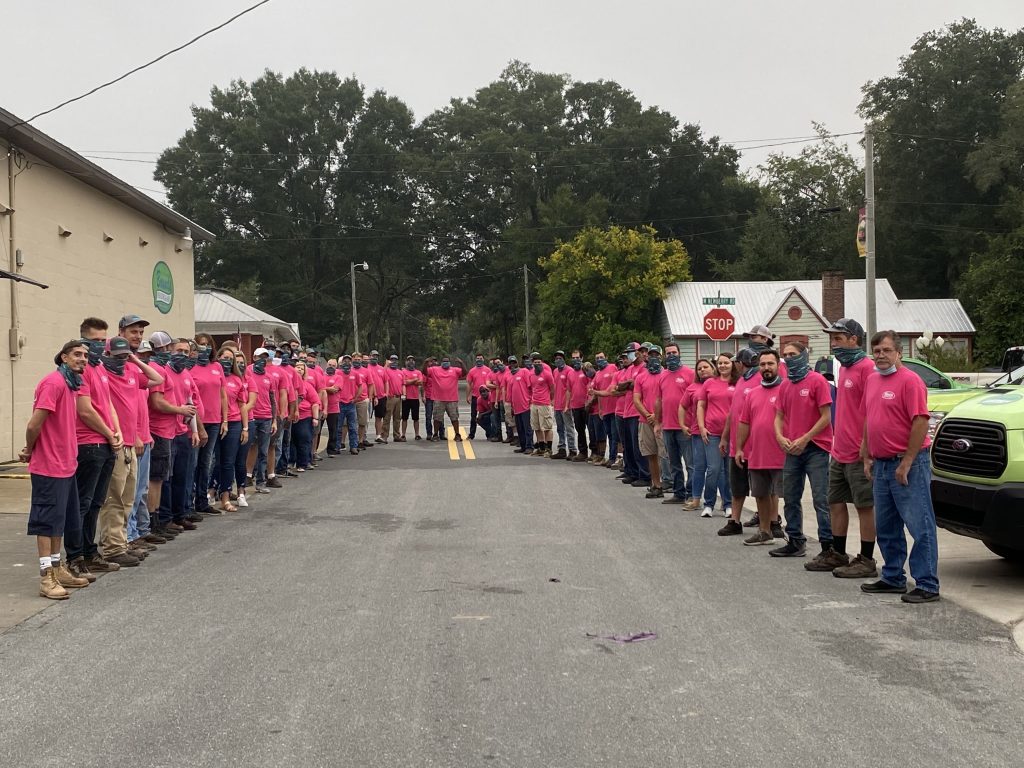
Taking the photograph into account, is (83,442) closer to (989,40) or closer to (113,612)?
(113,612)

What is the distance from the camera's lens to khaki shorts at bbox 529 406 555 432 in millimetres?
21406

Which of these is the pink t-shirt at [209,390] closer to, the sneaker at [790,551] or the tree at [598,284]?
the sneaker at [790,551]

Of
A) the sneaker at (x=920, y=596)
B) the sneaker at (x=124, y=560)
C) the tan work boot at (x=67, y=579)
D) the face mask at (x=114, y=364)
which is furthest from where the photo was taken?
the face mask at (x=114, y=364)

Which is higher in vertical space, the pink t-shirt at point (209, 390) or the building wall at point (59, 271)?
the building wall at point (59, 271)

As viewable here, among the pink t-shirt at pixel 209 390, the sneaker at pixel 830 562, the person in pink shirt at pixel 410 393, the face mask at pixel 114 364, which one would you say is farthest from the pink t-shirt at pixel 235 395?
the person in pink shirt at pixel 410 393

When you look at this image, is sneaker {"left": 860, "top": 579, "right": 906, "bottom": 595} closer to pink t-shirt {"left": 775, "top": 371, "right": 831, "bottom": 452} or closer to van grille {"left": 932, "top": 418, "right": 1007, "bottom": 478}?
van grille {"left": 932, "top": 418, "right": 1007, "bottom": 478}

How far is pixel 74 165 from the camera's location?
781 inches

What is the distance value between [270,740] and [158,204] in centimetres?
2212

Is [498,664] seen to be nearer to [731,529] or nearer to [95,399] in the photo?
[95,399]

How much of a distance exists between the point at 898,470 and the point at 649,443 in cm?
701

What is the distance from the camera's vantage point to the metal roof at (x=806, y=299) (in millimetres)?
55031

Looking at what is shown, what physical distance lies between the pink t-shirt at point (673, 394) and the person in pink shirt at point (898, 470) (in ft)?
17.3

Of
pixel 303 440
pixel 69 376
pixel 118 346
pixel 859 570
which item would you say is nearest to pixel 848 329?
pixel 859 570

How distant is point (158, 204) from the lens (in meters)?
25.0
